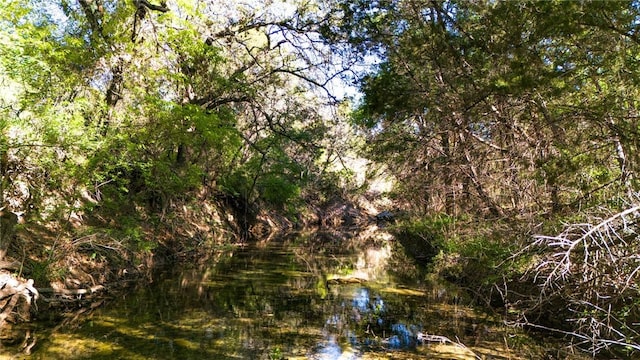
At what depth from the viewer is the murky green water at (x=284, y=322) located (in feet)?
21.8

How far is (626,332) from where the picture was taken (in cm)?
574

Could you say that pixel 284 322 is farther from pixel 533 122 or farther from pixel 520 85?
pixel 533 122

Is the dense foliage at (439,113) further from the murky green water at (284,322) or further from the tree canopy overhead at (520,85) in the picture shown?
the murky green water at (284,322)

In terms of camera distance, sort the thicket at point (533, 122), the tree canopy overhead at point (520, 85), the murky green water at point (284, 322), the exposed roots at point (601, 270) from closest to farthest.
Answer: the exposed roots at point (601, 270), the thicket at point (533, 122), the tree canopy overhead at point (520, 85), the murky green water at point (284, 322)

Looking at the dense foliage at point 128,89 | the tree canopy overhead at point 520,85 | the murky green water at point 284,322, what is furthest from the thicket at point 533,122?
the dense foliage at point 128,89

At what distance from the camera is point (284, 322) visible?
27.3 feet

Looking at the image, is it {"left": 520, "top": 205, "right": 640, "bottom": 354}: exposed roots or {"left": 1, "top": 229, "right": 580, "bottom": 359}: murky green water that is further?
{"left": 1, "top": 229, "right": 580, "bottom": 359}: murky green water

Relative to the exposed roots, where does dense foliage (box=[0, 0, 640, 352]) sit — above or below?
above

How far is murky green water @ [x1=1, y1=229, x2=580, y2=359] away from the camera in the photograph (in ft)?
21.8

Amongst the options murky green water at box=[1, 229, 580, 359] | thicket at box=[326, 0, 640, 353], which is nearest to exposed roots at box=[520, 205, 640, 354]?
thicket at box=[326, 0, 640, 353]

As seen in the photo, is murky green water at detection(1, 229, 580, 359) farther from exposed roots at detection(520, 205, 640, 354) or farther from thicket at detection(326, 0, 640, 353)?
exposed roots at detection(520, 205, 640, 354)

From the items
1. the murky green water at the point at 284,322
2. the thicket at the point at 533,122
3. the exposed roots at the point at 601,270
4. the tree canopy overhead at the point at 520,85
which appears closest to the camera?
the exposed roots at the point at 601,270

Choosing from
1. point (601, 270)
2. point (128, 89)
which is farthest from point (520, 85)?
point (128, 89)

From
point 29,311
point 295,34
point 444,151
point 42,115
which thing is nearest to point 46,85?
point 42,115
